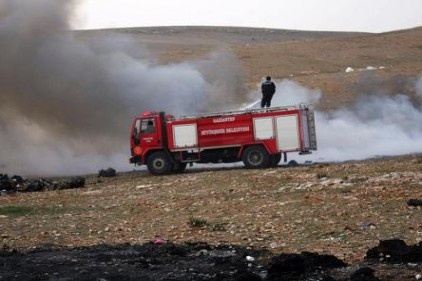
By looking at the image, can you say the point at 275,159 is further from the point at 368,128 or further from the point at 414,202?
the point at 414,202

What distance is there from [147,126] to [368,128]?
10.5 m

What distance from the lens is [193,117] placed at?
77.7 feet

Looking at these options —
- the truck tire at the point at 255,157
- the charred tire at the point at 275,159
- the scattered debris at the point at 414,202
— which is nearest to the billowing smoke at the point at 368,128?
the charred tire at the point at 275,159

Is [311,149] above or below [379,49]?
below

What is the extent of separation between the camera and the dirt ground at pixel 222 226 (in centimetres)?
806

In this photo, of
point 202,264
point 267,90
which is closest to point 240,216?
point 202,264

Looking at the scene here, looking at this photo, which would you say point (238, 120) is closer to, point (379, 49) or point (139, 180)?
point (139, 180)

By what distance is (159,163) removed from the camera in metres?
23.9

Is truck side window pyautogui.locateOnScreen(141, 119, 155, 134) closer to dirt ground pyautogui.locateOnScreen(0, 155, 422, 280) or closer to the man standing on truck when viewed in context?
the man standing on truck

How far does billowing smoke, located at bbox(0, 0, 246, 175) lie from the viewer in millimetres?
28828

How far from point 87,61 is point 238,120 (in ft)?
29.9

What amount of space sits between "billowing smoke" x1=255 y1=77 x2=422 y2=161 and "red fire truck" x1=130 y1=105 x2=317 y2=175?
2831mm

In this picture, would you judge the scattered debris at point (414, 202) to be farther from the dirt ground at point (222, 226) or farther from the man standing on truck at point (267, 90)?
the man standing on truck at point (267, 90)

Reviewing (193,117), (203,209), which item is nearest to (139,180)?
(193,117)
